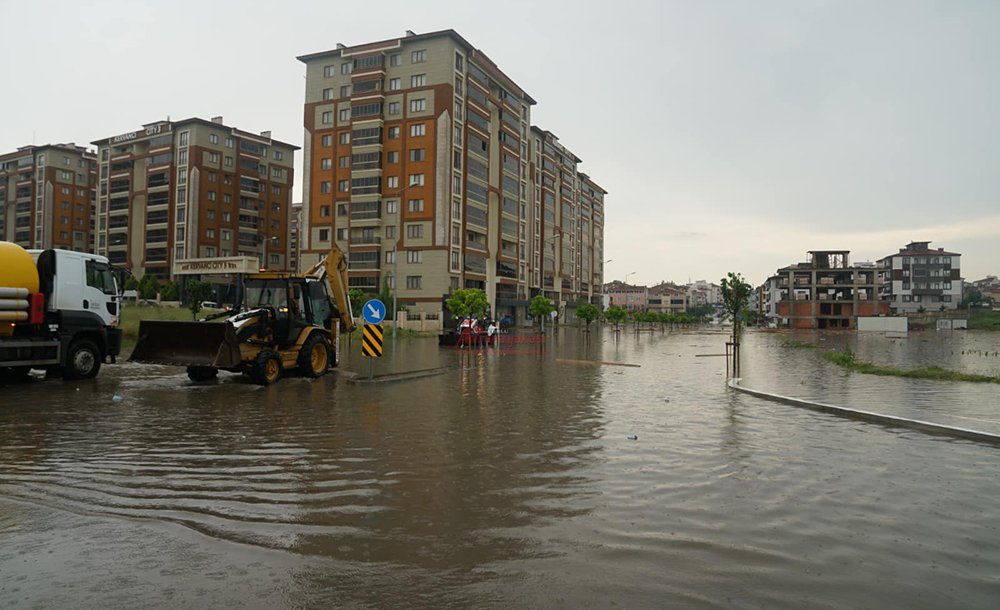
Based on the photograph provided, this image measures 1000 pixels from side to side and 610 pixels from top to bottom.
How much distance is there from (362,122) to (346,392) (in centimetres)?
5793

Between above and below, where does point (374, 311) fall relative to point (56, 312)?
above

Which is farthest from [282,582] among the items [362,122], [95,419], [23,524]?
[362,122]

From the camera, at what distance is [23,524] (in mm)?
5172

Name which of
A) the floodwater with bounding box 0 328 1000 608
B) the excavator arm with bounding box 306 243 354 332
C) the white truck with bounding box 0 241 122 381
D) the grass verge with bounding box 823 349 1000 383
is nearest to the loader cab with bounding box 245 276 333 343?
the excavator arm with bounding box 306 243 354 332

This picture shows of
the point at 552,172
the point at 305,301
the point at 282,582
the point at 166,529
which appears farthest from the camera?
the point at 552,172

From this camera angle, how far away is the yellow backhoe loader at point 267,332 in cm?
1496

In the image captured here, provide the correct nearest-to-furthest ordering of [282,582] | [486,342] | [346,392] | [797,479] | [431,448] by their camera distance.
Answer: [282,582] → [797,479] → [431,448] → [346,392] → [486,342]

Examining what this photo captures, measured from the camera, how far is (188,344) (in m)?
15.1

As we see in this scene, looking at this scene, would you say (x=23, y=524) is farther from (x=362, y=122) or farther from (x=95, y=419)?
(x=362, y=122)

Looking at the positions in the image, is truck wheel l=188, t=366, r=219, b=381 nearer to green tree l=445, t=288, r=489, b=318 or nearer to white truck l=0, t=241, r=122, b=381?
white truck l=0, t=241, r=122, b=381

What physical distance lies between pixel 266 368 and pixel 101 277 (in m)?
5.29

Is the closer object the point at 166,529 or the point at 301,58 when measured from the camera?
the point at 166,529

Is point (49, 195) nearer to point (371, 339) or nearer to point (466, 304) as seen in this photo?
point (466, 304)

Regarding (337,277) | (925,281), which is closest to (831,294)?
(925,281)
